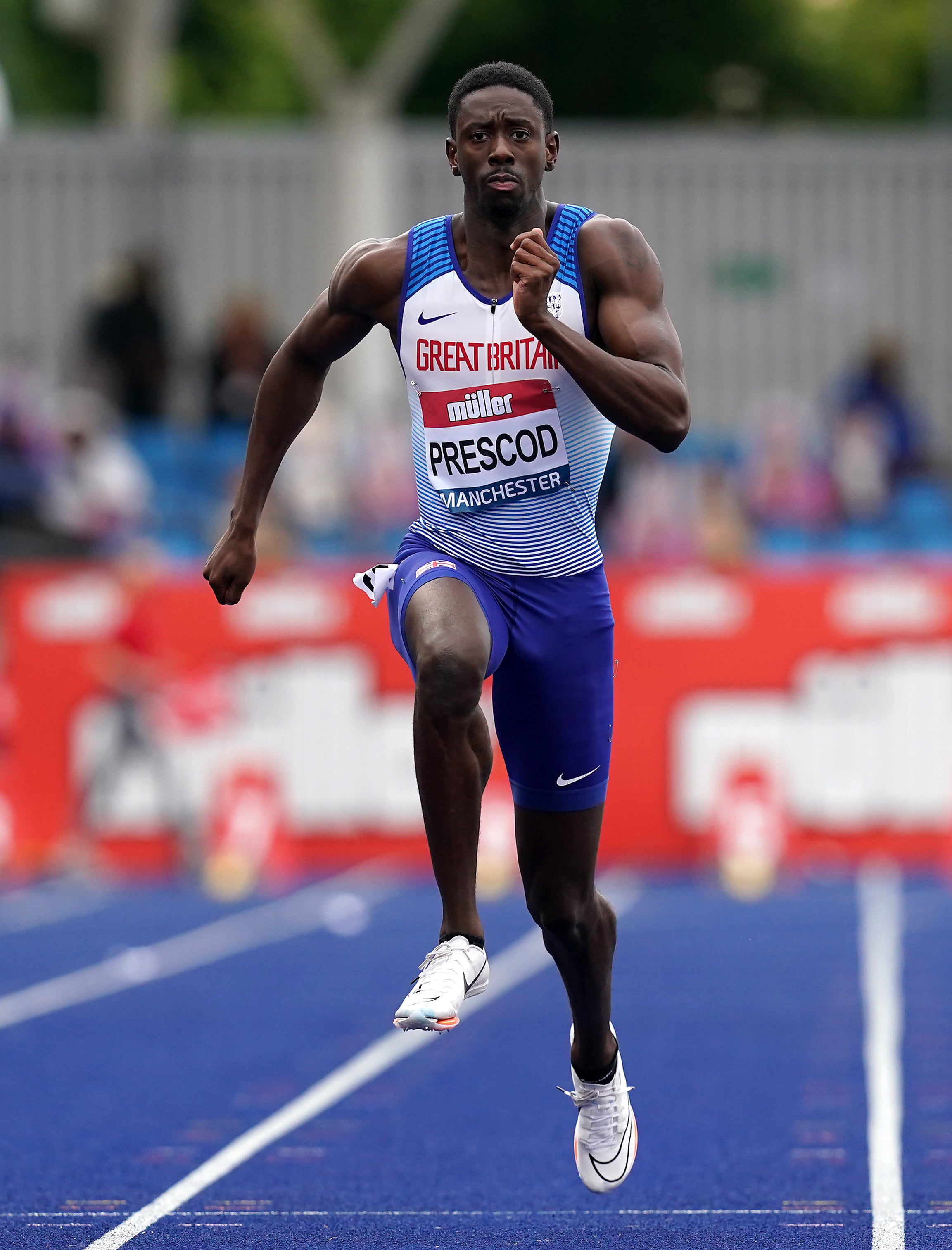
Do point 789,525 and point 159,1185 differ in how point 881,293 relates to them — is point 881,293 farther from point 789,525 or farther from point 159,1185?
point 159,1185

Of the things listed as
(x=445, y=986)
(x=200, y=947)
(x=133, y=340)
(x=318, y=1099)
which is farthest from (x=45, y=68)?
(x=445, y=986)

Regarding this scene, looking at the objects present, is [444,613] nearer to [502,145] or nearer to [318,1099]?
[502,145]

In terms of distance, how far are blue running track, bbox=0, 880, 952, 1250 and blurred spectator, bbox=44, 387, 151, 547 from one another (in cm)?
387

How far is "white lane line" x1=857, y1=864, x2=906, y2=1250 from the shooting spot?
19.4ft

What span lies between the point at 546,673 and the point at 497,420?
0.61 metres

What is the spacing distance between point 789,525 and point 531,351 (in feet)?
38.8

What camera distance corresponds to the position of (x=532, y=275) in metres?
4.80

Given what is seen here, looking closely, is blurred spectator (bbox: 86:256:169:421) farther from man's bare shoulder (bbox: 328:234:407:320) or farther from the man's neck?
the man's neck

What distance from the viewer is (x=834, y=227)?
21.4m

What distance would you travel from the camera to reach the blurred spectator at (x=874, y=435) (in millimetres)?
16875

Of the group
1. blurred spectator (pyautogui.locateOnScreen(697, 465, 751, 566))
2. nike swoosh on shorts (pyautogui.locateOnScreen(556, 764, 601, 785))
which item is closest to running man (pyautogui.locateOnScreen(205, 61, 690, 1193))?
nike swoosh on shorts (pyautogui.locateOnScreen(556, 764, 601, 785))

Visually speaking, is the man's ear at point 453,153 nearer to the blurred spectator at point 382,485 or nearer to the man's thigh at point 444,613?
the man's thigh at point 444,613

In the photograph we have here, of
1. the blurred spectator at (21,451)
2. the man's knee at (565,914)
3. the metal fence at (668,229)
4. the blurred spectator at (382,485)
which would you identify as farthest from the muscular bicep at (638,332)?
the metal fence at (668,229)

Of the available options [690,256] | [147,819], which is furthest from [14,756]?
[690,256]
